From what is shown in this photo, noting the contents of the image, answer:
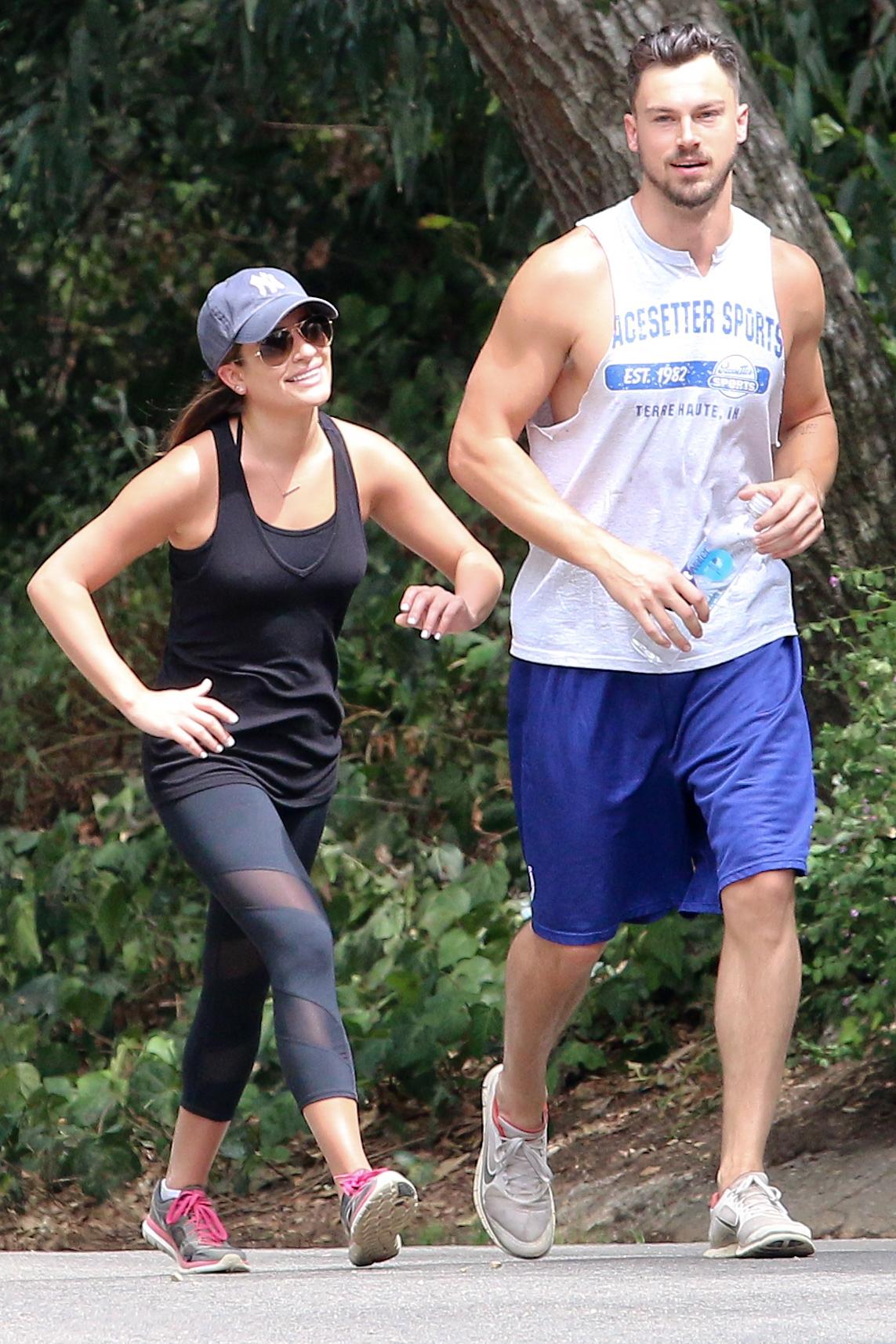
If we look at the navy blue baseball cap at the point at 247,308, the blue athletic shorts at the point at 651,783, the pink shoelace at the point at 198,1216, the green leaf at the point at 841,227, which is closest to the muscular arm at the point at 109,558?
the navy blue baseball cap at the point at 247,308

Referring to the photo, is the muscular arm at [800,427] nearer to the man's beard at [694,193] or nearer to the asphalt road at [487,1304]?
the man's beard at [694,193]

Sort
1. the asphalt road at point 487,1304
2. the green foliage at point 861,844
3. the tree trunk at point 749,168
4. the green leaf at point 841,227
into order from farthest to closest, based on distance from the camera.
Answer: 1. the green leaf at point 841,227
2. the tree trunk at point 749,168
3. the green foliage at point 861,844
4. the asphalt road at point 487,1304

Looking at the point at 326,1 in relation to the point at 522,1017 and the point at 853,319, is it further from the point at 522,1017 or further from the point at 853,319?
the point at 522,1017

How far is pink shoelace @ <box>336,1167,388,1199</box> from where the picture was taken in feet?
12.8

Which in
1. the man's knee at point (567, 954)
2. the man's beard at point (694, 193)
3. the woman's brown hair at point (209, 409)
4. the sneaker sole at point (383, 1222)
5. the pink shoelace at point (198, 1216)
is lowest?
the pink shoelace at point (198, 1216)

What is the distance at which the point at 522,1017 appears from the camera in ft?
15.2

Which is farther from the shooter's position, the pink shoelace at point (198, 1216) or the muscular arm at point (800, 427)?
the pink shoelace at point (198, 1216)

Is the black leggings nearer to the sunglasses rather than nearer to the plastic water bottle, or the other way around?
the plastic water bottle

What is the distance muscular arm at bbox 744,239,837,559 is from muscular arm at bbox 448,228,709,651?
0.72ft

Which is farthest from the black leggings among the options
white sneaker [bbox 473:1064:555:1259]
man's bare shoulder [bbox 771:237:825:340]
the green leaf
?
the green leaf

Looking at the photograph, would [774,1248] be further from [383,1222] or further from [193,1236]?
[193,1236]

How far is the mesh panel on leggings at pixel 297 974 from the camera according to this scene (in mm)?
Result: 4082

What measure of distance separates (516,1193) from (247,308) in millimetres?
1832

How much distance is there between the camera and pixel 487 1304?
11.9ft
